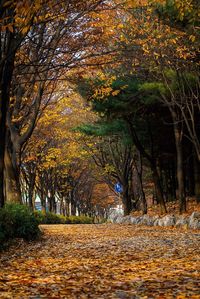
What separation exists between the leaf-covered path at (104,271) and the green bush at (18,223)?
828mm

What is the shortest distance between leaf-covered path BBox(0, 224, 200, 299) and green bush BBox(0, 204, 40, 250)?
2.72ft

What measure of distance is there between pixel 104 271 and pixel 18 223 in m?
6.41

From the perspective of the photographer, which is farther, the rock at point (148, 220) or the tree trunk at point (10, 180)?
the rock at point (148, 220)

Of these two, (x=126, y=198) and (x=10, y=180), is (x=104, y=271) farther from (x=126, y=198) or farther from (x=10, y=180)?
(x=126, y=198)

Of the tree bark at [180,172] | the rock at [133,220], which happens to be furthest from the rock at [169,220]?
the rock at [133,220]

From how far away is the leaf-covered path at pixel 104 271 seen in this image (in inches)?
223

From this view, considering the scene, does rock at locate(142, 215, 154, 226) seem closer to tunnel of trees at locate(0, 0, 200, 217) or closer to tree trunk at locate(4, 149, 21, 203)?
tunnel of trees at locate(0, 0, 200, 217)

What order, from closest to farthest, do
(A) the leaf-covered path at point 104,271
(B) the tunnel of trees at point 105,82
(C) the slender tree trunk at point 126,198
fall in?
(A) the leaf-covered path at point 104,271, (B) the tunnel of trees at point 105,82, (C) the slender tree trunk at point 126,198

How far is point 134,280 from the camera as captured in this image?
6445mm

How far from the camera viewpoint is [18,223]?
44.3ft

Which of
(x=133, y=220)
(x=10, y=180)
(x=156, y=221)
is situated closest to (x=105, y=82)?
(x=10, y=180)

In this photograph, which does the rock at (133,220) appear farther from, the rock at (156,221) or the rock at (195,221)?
the rock at (195,221)

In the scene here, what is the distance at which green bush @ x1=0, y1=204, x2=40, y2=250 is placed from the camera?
12.0 m

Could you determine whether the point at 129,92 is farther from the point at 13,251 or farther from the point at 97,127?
the point at 13,251
